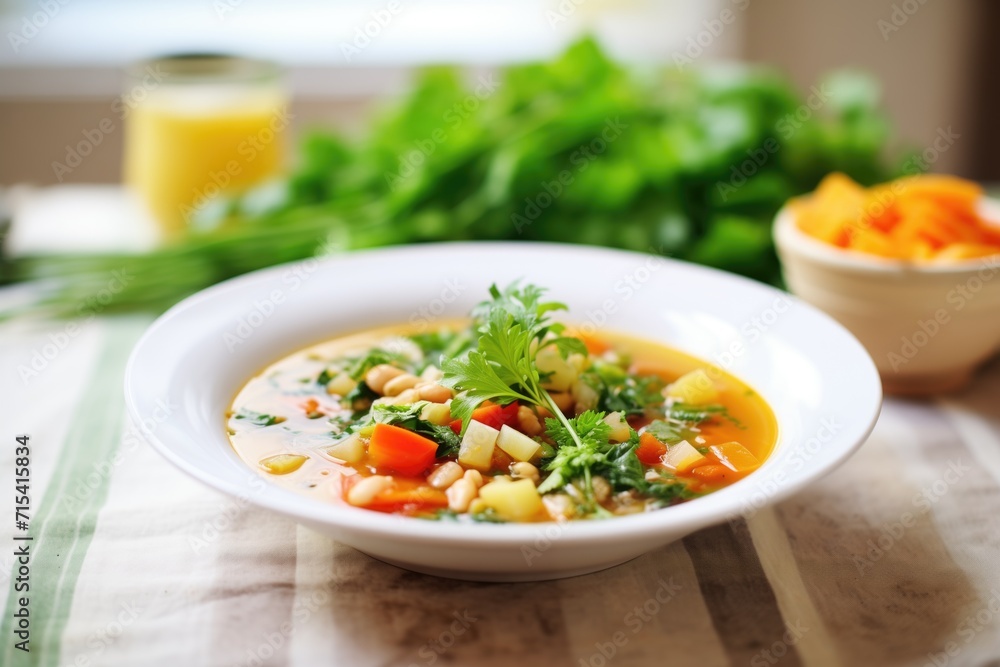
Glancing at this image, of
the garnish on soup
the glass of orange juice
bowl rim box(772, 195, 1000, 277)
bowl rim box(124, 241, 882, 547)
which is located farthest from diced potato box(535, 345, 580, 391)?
the glass of orange juice

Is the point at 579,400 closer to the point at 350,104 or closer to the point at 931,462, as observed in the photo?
the point at 931,462

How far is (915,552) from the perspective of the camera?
1.86m

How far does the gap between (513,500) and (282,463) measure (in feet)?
1.58

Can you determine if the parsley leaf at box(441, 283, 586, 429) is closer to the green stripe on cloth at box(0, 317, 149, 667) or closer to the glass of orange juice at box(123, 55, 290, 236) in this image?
the green stripe on cloth at box(0, 317, 149, 667)

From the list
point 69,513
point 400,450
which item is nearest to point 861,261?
point 400,450

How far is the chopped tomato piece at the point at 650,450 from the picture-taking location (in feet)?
6.22

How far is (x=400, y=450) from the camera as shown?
1845mm

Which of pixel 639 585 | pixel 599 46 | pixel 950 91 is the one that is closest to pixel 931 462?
pixel 639 585

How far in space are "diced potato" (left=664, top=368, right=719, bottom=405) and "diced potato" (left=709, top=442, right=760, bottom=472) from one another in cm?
20

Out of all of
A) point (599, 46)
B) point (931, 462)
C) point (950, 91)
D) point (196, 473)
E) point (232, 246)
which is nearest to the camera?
point (196, 473)

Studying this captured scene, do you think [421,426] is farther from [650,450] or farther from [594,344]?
[594,344]

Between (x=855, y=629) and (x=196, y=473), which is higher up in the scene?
(x=196, y=473)

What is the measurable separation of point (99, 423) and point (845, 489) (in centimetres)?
175

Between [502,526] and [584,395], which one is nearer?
[502,526]
